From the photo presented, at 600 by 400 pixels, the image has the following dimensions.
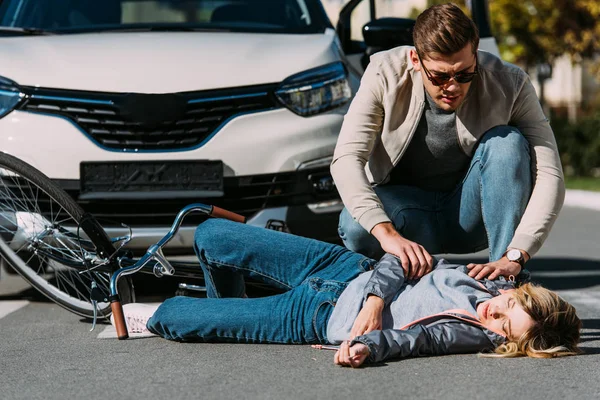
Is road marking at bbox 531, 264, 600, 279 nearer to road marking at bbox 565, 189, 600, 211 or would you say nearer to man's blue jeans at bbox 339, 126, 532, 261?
man's blue jeans at bbox 339, 126, 532, 261

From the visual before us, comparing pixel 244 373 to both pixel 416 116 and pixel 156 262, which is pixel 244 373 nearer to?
pixel 156 262

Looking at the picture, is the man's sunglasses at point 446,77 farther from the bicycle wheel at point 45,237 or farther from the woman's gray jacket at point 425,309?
the bicycle wheel at point 45,237

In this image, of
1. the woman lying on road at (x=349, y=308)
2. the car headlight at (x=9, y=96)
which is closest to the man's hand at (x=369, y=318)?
the woman lying on road at (x=349, y=308)

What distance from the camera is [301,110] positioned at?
615 cm

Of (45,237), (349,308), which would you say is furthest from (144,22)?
(349,308)

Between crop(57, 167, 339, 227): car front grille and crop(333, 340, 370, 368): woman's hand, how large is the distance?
69.1 inches

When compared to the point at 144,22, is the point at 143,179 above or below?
below

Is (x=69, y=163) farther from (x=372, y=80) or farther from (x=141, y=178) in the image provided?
(x=372, y=80)

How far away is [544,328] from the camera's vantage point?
451cm

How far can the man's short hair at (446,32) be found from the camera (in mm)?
4734

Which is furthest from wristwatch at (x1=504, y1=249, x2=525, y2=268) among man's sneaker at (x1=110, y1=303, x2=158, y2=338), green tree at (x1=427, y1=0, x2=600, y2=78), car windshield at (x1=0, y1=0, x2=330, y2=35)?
green tree at (x1=427, y1=0, x2=600, y2=78)

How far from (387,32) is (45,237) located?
2.11 metres

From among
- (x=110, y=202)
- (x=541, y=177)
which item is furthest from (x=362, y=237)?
(x=110, y=202)

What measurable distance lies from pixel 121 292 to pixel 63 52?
143 cm
